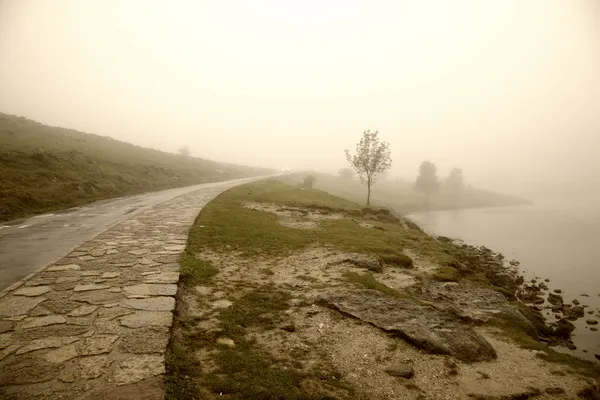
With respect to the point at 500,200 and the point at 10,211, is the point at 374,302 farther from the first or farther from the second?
the point at 500,200

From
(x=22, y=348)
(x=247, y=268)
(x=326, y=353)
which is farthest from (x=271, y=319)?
(x=22, y=348)

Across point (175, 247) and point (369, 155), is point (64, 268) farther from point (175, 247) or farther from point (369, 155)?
point (369, 155)

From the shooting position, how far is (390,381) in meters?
7.02

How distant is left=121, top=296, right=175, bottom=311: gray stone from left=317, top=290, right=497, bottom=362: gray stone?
456 cm

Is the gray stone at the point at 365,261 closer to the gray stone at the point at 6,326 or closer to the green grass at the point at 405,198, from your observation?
the gray stone at the point at 6,326

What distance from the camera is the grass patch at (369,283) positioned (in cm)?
1185

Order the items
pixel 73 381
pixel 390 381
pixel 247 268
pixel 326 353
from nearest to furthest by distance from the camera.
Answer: pixel 73 381 < pixel 390 381 < pixel 326 353 < pixel 247 268

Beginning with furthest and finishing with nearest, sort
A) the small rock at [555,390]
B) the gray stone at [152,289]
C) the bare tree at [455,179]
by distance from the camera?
the bare tree at [455,179] < the gray stone at [152,289] < the small rock at [555,390]

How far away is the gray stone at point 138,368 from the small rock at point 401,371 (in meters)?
4.82

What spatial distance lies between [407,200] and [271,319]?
318ft

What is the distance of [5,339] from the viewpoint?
21.7 feet

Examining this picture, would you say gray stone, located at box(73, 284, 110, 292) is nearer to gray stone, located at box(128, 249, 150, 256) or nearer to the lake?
gray stone, located at box(128, 249, 150, 256)

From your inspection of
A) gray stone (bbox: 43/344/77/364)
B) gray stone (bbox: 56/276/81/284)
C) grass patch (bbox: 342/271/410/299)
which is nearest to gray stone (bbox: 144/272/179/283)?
gray stone (bbox: 56/276/81/284)

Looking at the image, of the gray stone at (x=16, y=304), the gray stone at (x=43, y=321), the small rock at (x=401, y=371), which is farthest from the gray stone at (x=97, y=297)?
the small rock at (x=401, y=371)
